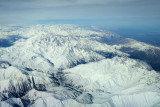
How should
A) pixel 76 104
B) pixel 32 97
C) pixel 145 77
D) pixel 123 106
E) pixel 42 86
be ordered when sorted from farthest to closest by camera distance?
1. pixel 42 86
2. pixel 145 77
3. pixel 32 97
4. pixel 123 106
5. pixel 76 104

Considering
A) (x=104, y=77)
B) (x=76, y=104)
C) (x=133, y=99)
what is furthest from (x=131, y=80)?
(x=76, y=104)

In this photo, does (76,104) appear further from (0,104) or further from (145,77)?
(145,77)

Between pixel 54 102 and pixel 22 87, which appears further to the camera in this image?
pixel 22 87

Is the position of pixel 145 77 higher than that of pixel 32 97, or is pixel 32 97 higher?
→ pixel 145 77

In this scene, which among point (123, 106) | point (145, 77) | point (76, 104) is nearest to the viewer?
point (76, 104)

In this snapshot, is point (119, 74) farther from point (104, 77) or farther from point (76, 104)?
point (76, 104)

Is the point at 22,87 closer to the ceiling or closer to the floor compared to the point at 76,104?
closer to the floor

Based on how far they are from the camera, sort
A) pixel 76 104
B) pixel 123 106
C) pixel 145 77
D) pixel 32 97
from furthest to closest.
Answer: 1. pixel 145 77
2. pixel 32 97
3. pixel 123 106
4. pixel 76 104

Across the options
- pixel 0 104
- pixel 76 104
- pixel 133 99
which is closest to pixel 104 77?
pixel 133 99

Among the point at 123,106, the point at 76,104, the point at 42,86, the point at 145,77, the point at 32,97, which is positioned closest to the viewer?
the point at 76,104
